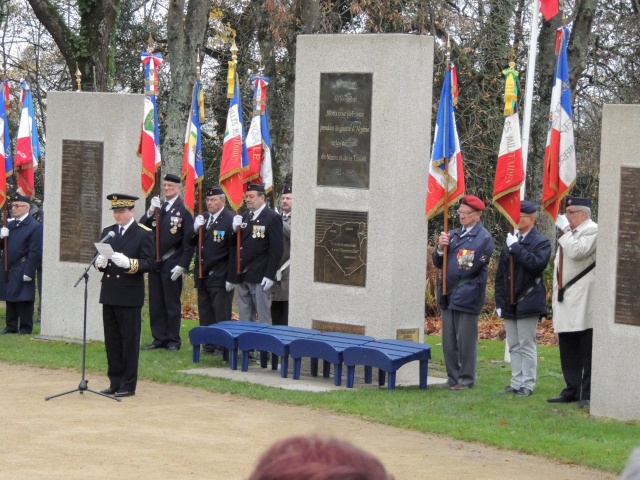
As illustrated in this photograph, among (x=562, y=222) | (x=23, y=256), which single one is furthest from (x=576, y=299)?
(x=23, y=256)

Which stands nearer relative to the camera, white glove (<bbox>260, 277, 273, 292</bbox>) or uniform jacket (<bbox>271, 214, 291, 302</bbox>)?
white glove (<bbox>260, 277, 273, 292</bbox>)

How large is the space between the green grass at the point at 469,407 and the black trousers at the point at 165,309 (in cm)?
31

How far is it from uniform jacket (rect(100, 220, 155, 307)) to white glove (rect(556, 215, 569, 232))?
3.95 metres

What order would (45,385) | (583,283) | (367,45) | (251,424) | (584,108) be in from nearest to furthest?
(251,424)
(583,283)
(45,385)
(367,45)
(584,108)

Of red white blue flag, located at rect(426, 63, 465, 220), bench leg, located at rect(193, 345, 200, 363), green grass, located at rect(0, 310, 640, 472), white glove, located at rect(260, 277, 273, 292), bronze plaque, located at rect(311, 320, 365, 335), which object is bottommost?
green grass, located at rect(0, 310, 640, 472)

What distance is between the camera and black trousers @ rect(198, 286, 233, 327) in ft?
46.9

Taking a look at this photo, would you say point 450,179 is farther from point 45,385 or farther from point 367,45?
point 45,385

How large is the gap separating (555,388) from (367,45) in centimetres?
418

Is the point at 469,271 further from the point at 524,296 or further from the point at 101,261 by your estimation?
the point at 101,261

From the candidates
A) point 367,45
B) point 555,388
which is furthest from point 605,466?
point 367,45

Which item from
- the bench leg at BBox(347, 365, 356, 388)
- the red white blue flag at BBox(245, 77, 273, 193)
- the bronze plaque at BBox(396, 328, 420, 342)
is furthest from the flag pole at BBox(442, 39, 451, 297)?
the red white blue flag at BBox(245, 77, 273, 193)

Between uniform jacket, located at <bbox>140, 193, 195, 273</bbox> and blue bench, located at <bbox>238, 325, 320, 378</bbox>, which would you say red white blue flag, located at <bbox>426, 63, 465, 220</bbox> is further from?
uniform jacket, located at <bbox>140, 193, 195, 273</bbox>

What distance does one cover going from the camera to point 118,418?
9.91 metres

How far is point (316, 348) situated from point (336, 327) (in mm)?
1138
